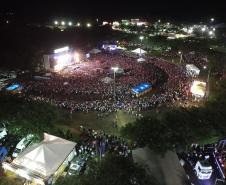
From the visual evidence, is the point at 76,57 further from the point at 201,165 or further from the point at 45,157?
the point at 201,165

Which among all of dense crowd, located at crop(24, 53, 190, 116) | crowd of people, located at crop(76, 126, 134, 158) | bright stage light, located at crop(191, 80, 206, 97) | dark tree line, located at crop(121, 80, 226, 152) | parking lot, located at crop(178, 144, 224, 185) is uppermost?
dark tree line, located at crop(121, 80, 226, 152)

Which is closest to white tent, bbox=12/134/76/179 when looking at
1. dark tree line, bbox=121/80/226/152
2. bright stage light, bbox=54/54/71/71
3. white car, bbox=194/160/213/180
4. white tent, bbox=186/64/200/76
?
dark tree line, bbox=121/80/226/152

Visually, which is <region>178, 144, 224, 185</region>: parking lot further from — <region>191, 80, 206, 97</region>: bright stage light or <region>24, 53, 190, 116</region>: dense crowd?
<region>191, 80, 206, 97</region>: bright stage light

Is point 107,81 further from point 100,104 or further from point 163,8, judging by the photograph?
point 163,8

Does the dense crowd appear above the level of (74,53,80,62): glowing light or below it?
below

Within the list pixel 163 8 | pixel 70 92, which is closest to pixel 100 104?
pixel 70 92

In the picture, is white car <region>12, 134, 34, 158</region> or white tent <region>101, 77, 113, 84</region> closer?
white car <region>12, 134, 34, 158</region>
